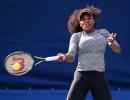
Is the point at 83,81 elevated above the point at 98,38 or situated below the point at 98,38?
below

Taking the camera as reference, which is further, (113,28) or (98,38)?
(113,28)

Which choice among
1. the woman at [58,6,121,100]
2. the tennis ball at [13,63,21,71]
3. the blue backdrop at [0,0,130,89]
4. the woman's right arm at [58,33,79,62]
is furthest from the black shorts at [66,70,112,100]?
the blue backdrop at [0,0,130,89]

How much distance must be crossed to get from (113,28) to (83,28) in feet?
4.30

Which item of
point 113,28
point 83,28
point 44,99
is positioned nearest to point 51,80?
point 44,99

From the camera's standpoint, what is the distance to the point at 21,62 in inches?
169

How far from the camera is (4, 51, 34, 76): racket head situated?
428 centimetres

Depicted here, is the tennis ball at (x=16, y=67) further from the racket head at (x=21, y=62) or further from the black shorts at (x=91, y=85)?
the black shorts at (x=91, y=85)

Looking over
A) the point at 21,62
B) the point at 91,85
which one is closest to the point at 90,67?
the point at 91,85

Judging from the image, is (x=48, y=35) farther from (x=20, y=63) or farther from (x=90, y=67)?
(x=90, y=67)

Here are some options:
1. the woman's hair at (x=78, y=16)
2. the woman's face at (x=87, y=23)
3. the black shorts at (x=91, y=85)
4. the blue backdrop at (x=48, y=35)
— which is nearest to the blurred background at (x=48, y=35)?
the blue backdrop at (x=48, y=35)

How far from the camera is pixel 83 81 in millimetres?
4082

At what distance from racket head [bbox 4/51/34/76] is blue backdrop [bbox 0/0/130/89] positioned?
1069 mm

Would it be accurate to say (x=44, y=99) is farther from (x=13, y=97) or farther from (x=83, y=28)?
(x=83, y=28)

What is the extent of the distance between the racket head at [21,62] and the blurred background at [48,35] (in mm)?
1069
